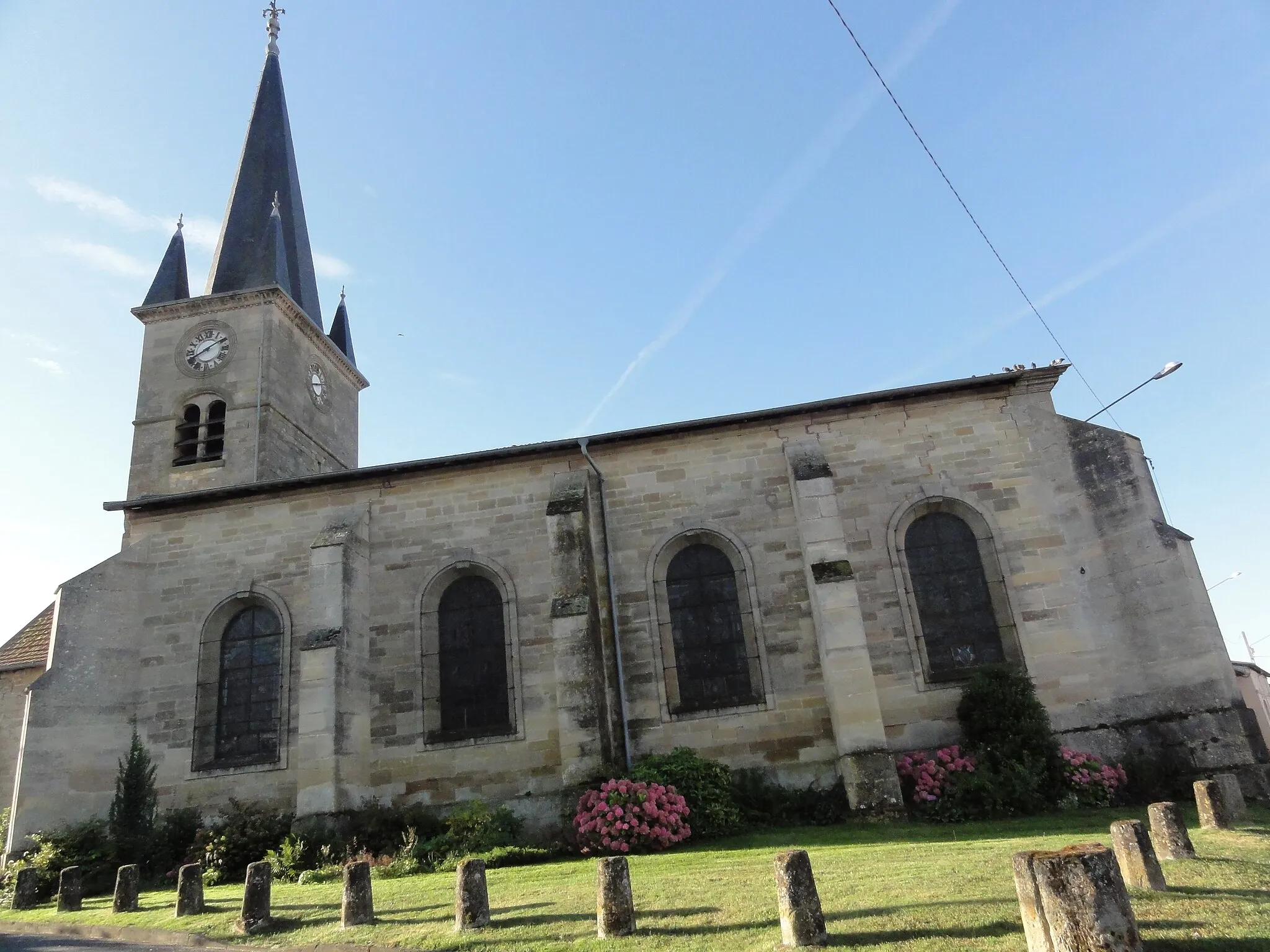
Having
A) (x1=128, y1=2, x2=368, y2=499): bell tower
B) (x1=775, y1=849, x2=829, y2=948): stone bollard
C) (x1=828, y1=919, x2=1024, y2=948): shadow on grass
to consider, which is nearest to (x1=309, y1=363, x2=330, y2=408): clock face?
(x1=128, y1=2, x2=368, y2=499): bell tower

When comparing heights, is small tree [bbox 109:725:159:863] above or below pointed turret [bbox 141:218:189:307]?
below

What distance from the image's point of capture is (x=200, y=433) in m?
21.6

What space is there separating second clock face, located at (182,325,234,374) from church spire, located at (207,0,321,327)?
131 centimetres

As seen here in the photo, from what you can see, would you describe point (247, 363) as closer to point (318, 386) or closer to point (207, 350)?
point (207, 350)

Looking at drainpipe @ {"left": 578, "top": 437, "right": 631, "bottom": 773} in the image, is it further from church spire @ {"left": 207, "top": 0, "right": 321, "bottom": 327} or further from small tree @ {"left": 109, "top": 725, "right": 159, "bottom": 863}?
church spire @ {"left": 207, "top": 0, "right": 321, "bottom": 327}

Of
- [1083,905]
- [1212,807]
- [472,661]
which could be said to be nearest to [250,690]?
[472,661]

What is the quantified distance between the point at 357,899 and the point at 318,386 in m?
19.4

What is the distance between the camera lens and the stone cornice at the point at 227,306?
22.7 metres

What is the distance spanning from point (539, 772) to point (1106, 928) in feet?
33.5

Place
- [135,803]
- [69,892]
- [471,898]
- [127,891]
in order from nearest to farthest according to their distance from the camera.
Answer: [471,898] < [127,891] < [69,892] < [135,803]

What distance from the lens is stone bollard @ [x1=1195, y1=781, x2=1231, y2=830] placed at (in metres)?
9.04

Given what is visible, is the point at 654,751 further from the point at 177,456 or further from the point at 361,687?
the point at 177,456

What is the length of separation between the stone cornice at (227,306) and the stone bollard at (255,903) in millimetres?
17654

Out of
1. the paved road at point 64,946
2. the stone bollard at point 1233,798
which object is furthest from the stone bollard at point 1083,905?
the paved road at point 64,946
